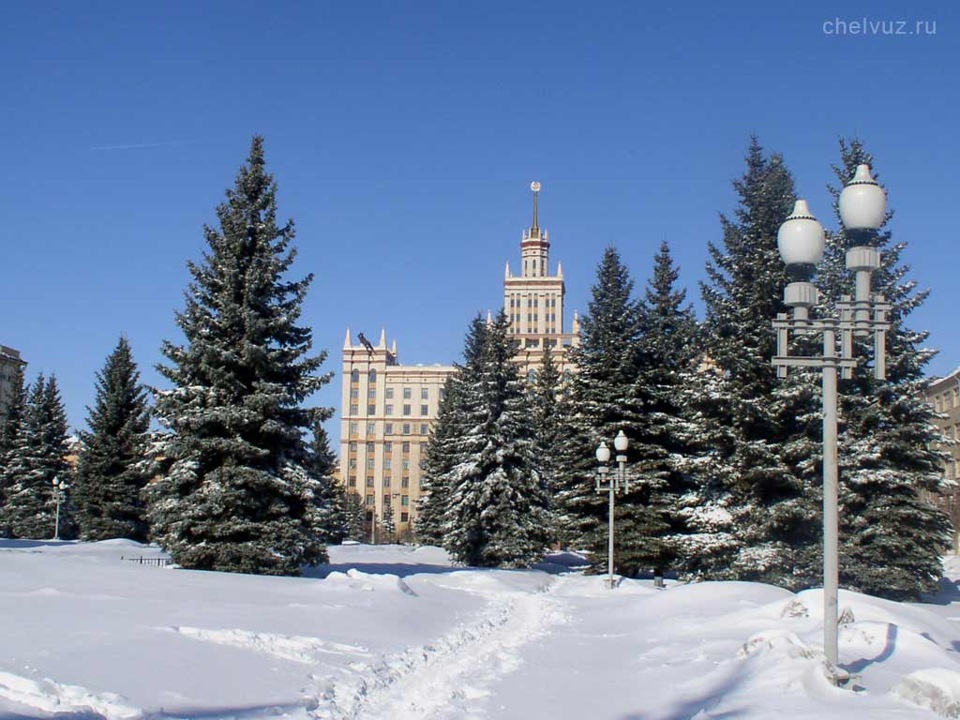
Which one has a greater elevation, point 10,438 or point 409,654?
point 10,438

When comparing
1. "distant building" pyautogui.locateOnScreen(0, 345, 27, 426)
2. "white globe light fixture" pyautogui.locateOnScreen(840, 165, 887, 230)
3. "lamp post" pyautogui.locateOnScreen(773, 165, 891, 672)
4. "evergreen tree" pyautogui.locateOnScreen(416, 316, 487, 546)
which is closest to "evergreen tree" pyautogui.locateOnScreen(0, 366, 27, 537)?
"evergreen tree" pyautogui.locateOnScreen(416, 316, 487, 546)

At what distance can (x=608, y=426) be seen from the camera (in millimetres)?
33625

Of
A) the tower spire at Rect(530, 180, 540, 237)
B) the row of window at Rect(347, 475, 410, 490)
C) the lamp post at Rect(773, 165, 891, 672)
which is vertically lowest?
the row of window at Rect(347, 475, 410, 490)

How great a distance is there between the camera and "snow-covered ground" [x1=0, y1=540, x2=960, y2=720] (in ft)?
26.2

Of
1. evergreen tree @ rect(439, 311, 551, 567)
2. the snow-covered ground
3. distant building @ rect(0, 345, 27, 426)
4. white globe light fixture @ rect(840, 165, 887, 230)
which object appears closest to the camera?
the snow-covered ground

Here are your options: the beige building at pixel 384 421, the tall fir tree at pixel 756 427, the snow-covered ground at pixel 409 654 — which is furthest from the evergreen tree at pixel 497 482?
the beige building at pixel 384 421

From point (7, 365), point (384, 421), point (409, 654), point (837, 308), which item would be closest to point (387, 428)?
point (384, 421)

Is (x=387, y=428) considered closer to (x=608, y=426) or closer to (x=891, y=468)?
(x=608, y=426)

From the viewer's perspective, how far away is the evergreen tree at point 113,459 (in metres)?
42.9

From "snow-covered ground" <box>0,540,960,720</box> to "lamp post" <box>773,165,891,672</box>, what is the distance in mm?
1149

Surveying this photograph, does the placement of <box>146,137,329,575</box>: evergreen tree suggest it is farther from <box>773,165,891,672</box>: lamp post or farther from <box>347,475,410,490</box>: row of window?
<box>347,475,410,490</box>: row of window

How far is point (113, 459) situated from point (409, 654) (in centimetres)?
3557

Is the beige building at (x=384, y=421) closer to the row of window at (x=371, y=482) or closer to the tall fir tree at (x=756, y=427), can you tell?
the row of window at (x=371, y=482)

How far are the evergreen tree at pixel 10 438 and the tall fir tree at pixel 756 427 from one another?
130 ft
